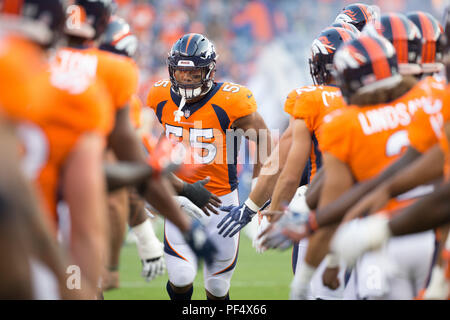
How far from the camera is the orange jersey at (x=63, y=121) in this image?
2.36m

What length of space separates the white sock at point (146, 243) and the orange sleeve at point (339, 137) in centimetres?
146

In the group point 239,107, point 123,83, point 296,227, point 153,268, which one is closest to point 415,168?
point 296,227

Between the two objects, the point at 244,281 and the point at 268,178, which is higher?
the point at 268,178

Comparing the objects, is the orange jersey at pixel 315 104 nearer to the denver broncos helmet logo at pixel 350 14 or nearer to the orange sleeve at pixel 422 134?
the orange sleeve at pixel 422 134

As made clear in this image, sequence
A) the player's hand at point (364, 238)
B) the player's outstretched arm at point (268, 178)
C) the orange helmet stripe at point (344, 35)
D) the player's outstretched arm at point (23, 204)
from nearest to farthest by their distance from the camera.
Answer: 1. the player's outstretched arm at point (23, 204)
2. the player's hand at point (364, 238)
3. the orange helmet stripe at point (344, 35)
4. the player's outstretched arm at point (268, 178)

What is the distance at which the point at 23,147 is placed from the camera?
7.23 ft

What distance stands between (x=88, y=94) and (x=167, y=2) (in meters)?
17.9

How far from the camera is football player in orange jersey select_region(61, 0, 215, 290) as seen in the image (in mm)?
3244

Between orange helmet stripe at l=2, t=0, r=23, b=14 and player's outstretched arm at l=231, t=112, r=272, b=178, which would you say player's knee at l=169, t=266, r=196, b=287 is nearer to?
player's outstretched arm at l=231, t=112, r=272, b=178

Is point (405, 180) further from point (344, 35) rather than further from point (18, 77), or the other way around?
point (344, 35)

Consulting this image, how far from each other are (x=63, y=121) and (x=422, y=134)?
1647mm

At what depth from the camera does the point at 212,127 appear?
589cm

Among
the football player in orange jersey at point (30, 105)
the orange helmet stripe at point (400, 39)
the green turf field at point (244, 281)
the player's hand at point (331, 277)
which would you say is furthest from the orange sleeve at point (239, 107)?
the football player in orange jersey at point (30, 105)
